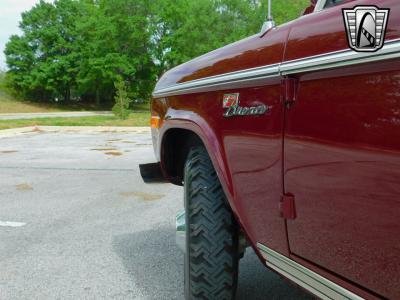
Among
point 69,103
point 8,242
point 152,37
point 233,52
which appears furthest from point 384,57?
point 69,103

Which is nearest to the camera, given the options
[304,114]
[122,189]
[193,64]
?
[304,114]

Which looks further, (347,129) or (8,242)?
(8,242)

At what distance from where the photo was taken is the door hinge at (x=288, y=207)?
167 cm

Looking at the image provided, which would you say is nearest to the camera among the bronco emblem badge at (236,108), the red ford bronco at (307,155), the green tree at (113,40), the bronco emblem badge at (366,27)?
the bronco emblem badge at (366,27)

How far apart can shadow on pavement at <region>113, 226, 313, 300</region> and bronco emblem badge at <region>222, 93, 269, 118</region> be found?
118 centimetres

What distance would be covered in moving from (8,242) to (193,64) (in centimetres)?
253

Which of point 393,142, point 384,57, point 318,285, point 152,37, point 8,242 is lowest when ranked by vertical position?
point 8,242

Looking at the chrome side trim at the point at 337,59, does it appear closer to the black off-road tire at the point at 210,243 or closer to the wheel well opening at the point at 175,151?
the black off-road tire at the point at 210,243

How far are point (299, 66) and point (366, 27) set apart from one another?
1.25 feet

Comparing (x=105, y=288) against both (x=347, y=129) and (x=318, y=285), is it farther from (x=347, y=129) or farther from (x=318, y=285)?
(x=347, y=129)

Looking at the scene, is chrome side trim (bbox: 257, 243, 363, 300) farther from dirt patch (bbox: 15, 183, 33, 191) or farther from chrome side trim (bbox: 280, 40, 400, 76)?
dirt patch (bbox: 15, 183, 33, 191)

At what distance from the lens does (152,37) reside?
42.0 meters

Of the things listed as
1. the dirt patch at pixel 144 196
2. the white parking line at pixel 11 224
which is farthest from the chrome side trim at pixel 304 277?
the dirt patch at pixel 144 196

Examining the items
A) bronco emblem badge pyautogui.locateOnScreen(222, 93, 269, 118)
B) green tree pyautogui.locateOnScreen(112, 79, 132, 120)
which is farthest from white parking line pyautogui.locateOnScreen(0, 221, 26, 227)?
green tree pyautogui.locateOnScreen(112, 79, 132, 120)
